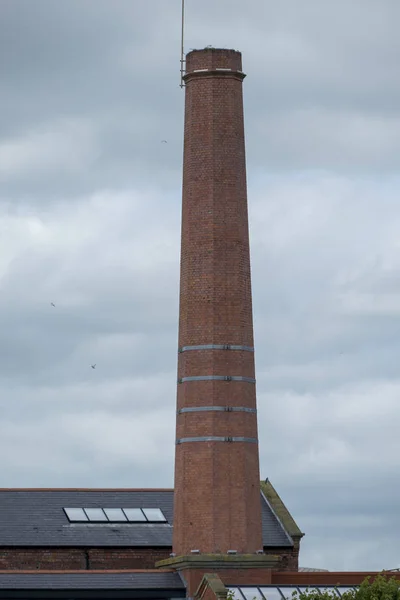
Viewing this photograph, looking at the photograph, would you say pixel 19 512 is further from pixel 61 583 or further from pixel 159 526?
pixel 61 583

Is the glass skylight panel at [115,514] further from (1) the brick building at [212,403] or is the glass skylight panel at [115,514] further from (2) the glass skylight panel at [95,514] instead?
(1) the brick building at [212,403]

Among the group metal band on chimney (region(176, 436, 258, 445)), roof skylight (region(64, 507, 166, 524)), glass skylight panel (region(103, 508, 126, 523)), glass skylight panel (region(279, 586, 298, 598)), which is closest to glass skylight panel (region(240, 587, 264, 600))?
glass skylight panel (region(279, 586, 298, 598))

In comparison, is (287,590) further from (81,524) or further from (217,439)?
(81,524)

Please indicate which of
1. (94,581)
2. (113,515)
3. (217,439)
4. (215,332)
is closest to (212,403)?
(217,439)

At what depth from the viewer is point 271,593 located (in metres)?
47.1

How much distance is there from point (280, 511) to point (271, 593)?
42.9ft

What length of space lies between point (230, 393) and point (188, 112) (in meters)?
10.1

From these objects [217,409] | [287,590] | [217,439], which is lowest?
[287,590]

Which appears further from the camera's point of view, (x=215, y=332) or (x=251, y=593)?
(x=215, y=332)

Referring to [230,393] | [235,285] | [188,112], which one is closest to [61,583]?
[230,393]

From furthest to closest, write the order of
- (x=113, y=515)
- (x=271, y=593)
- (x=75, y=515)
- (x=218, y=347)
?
(x=113, y=515), (x=75, y=515), (x=218, y=347), (x=271, y=593)

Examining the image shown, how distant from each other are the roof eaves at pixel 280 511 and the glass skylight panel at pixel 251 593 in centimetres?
1117

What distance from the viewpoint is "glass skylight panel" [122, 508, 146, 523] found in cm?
5942

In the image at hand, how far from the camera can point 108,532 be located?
58062mm
